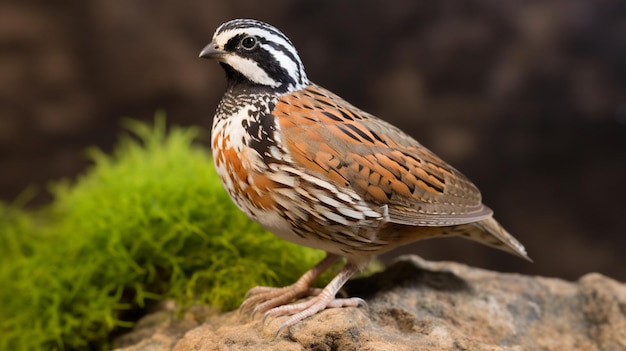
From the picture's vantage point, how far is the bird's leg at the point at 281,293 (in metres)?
2.90

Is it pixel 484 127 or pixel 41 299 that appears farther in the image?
pixel 484 127

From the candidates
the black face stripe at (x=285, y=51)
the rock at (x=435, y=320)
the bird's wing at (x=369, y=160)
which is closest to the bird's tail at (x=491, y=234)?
the bird's wing at (x=369, y=160)

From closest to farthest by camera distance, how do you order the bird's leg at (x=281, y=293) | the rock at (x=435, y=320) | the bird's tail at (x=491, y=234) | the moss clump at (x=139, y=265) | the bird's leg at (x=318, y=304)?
the rock at (x=435, y=320), the bird's leg at (x=318, y=304), the bird's leg at (x=281, y=293), the bird's tail at (x=491, y=234), the moss clump at (x=139, y=265)

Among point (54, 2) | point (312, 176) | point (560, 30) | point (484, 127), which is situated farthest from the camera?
point (54, 2)

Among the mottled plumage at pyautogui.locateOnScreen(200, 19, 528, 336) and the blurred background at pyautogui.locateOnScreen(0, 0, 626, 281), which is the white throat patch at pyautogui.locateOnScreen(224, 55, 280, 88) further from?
the blurred background at pyautogui.locateOnScreen(0, 0, 626, 281)

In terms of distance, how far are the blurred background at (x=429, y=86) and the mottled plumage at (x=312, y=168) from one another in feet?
6.05

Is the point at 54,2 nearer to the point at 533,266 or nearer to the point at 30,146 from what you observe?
the point at 30,146

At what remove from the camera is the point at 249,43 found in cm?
273

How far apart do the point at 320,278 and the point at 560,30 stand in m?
2.36

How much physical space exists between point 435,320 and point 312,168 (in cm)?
84

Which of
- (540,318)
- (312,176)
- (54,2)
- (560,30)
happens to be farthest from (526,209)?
(54,2)

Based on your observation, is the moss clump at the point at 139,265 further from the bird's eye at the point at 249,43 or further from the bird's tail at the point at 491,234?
the bird's eye at the point at 249,43

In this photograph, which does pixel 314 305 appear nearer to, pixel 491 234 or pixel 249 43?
pixel 491 234

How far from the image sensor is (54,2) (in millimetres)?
5109
